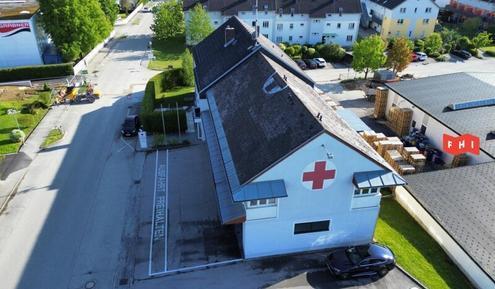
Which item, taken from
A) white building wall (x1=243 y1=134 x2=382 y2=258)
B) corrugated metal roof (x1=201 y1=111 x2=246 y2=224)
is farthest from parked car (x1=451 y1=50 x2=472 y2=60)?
white building wall (x1=243 y1=134 x2=382 y2=258)

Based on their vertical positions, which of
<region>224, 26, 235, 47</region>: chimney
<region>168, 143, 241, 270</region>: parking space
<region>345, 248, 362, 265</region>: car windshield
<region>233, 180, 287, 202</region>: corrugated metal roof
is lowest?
<region>168, 143, 241, 270</region>: parking space

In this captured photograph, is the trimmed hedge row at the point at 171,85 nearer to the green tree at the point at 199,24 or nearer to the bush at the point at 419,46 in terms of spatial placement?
the green tree at the point at 199,24

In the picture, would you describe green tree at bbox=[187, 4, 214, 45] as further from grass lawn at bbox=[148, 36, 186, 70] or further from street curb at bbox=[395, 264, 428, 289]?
street curb at bbox=[395, 264, 428, 289]

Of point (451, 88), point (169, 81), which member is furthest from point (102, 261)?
point (451, 88)

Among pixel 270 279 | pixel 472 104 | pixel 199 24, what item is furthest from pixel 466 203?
pixel 199 24

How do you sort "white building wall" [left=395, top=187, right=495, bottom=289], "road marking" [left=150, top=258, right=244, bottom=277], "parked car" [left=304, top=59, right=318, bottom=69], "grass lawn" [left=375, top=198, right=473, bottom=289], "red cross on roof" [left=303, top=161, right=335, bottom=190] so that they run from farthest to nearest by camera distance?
"parked car" [left=304, top=59, right=318, bottom=69]
"road marking" [left=150, top=258, right=244, bottom=277]
"grass lawn" [left=375, top=198, right=473, bottom=289]
"white building wall" [left=395, top=187, right=495, bottom=289]
"red cross on roof" [left=303, top=161, right=335, bottom=190]

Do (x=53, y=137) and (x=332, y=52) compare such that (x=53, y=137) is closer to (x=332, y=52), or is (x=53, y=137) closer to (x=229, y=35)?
(x=229, y=35)

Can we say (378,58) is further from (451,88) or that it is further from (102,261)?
(102,261)

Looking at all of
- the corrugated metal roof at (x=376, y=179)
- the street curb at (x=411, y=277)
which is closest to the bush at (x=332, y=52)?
the corrugated metal roof at (x=376, y=179)
